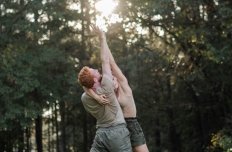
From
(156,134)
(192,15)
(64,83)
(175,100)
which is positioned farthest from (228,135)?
(156,134)

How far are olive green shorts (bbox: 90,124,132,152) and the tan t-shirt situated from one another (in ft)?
0.22

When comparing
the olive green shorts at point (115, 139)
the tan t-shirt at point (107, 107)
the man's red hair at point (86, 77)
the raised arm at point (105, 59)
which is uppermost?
the raised arm at point (105, 59)

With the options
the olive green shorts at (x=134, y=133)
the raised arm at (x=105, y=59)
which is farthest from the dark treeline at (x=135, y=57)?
the raised arm at (x=105, y=59)

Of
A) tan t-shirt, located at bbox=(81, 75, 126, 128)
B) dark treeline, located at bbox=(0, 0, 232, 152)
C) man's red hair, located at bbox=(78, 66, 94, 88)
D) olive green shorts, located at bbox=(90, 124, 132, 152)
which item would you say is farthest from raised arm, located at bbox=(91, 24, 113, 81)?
dark treeline, located at bbox=(0, 0, 232, 152)

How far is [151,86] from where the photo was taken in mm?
26453

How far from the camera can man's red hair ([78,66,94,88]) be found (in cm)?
491

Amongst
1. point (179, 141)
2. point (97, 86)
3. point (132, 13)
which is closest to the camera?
point (97, 86)

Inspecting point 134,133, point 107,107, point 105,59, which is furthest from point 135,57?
point 107,107

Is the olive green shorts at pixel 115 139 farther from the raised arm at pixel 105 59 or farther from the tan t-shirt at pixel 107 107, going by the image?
the raised arm at pixel 105 59

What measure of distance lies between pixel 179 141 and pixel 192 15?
968 centimetres

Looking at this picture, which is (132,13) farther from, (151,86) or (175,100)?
(151,86)

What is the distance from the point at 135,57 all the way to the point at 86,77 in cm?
1518

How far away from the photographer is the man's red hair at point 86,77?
491cm

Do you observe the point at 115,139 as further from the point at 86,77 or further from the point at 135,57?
the point at 135,57
